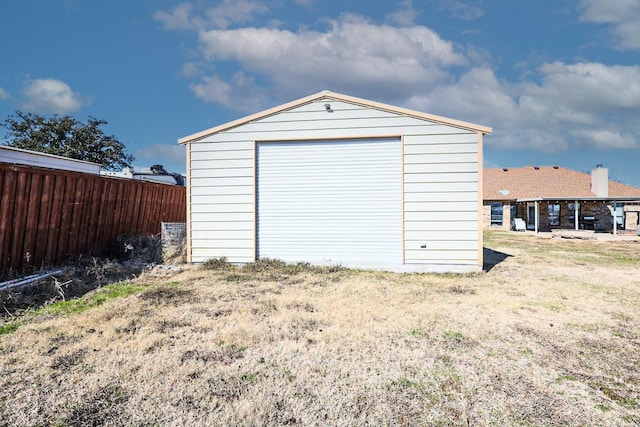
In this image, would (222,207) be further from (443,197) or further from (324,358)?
(324,358)

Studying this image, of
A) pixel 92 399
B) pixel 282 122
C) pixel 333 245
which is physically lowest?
pixel 92 399

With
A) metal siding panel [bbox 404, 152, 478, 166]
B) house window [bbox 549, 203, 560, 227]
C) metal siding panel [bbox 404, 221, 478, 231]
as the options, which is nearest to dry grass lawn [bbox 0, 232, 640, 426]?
metal siding panel [bbox 404, 221, 478, 231]

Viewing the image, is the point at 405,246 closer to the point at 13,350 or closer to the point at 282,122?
the point at 282,122

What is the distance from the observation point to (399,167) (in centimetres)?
789

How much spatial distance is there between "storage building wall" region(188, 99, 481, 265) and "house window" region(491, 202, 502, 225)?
60.6 feet

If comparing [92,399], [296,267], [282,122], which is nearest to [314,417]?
[92,399]

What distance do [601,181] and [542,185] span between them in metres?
3.14

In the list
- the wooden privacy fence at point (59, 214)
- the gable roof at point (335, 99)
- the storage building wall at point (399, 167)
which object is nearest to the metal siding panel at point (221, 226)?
the storage building wall at point (399, 167)

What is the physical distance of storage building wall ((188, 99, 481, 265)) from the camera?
298 inches

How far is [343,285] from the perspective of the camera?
6.39 metres

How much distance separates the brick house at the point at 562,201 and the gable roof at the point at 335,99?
16142mm

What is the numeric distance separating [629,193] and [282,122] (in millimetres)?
24150

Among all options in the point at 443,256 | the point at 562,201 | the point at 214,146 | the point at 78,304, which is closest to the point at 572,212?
the point at 562,201

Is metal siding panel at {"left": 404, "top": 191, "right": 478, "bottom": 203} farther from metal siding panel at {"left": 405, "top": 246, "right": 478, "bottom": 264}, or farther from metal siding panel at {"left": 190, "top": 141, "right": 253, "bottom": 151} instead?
metal siding panel at {"left": 190, "top": 141, "right": 253, "bottom": 151}
